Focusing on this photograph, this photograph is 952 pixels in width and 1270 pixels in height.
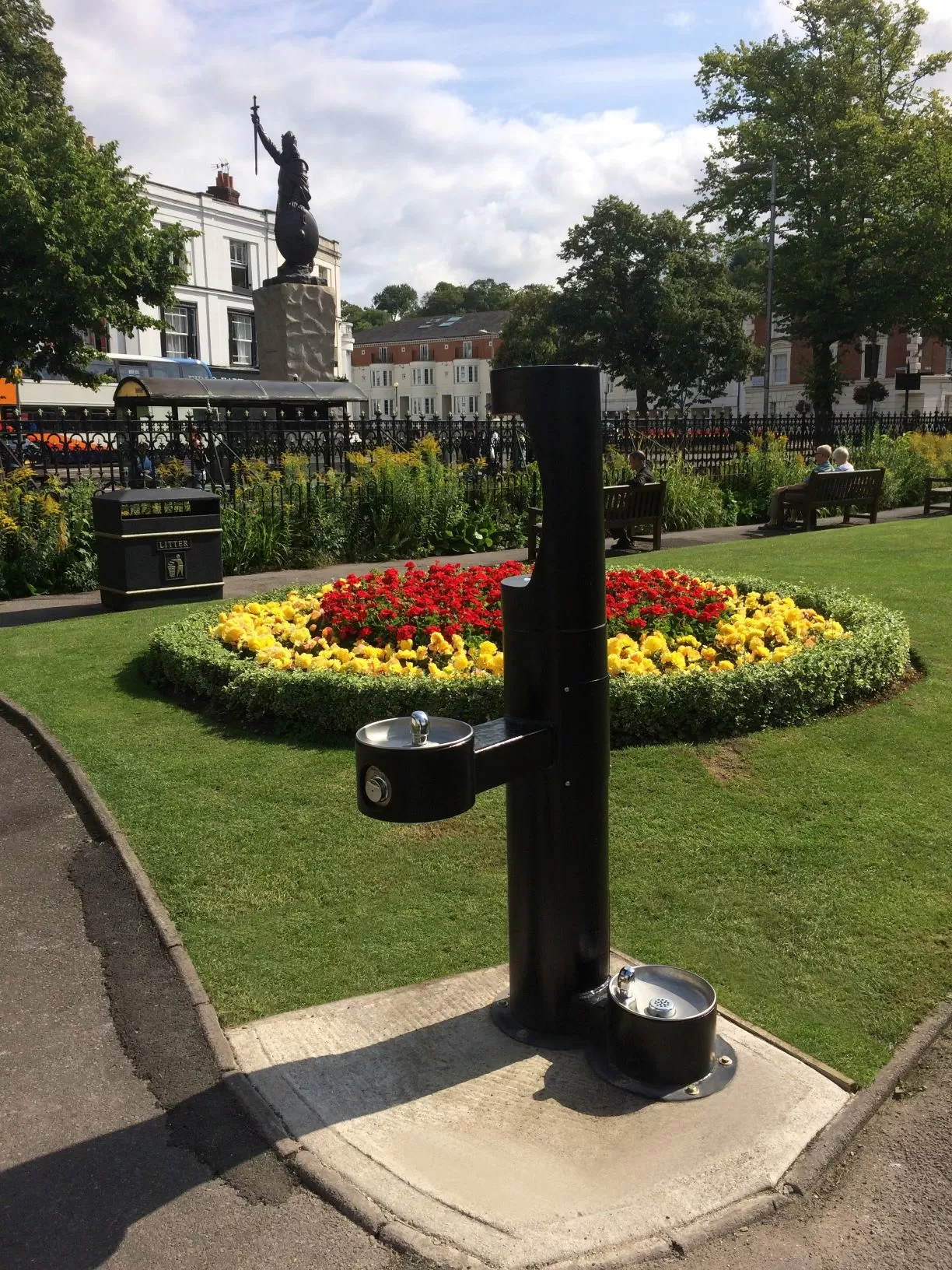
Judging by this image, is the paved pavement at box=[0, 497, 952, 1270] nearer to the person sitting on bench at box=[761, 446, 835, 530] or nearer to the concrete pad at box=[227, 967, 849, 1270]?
the concrete pad at box=[227, 967, 849, 1270]

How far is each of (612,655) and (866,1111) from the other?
11.5 feet

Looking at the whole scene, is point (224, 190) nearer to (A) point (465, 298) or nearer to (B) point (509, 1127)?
(B) point (509, 1127)

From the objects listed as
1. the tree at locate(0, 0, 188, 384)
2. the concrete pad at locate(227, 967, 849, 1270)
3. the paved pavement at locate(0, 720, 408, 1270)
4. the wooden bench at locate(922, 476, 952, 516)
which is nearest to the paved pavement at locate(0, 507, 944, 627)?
the wooden bench at locate(922, 476, 952, 516)

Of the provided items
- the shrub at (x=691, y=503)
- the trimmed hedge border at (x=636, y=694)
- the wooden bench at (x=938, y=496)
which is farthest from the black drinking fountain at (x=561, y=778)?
the wooden bench at (x=938, y=496)

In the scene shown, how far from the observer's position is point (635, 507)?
525 inches

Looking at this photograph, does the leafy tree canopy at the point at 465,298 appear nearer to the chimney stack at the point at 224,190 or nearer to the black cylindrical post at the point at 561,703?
the chimney stack at the point at 224,190

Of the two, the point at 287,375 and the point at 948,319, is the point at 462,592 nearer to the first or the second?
the point at 287,375

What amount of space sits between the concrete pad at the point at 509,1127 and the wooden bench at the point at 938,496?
1681cm

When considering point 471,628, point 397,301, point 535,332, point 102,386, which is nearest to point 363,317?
point 397,301

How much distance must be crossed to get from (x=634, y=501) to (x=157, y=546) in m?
6.27

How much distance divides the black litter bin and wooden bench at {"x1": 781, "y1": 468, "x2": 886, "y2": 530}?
958cm

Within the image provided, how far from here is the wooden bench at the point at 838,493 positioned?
15820mm

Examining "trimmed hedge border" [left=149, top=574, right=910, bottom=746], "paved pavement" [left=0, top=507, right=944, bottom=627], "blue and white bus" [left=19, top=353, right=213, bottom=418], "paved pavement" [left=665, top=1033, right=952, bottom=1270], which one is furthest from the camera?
"blue and white bus" [left=19, top=353, right=213, bottom=418]

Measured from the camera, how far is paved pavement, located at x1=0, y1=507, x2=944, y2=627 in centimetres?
992
